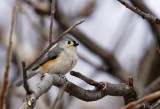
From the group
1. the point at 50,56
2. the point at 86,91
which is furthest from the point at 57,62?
the point at 86,91

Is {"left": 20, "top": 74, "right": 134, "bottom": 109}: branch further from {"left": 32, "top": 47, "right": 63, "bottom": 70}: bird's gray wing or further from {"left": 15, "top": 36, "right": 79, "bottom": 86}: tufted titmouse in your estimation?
{"left": 32, "top": 47, "right": 63, "bottom": 70}: bird's gray wing

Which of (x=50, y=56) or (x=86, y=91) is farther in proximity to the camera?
(x=50, y=56)

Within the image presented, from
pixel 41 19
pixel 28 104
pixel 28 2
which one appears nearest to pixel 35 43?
pixel 41 19

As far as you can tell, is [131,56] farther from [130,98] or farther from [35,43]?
[130,98]

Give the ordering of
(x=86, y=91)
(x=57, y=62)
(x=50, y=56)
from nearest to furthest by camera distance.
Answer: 1. (x=86, y=91)
2. (x=57, y=62)
3. (x=50, y=56)

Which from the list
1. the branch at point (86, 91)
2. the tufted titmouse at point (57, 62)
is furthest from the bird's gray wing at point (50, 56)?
the branch at point (86, 91)

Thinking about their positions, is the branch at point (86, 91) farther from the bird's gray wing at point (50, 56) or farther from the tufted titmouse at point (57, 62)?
the bird's gray wing at point (50, 56)

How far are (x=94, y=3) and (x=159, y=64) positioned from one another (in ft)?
4.70

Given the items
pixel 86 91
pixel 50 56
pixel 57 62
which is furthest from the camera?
pixel 50 56

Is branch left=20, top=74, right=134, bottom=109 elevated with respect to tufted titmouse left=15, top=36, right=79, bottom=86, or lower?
elevated

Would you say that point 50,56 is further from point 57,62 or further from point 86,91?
point 86,91

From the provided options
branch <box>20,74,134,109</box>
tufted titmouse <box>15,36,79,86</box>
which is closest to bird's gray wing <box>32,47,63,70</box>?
tufted titmouse <box>15,36,79,86</box>

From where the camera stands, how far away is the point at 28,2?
3646mm

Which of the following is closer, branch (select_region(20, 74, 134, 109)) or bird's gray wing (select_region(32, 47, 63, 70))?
branch (select_region(20, 74, 134, 109))
